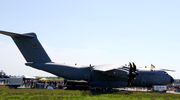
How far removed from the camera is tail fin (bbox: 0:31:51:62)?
19.2 metres

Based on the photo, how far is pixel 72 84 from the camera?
773 inches

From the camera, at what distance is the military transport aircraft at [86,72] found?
19156 millimetres

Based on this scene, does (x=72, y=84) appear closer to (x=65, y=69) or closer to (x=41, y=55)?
(x=65, y=69)

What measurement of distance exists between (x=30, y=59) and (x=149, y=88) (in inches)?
633

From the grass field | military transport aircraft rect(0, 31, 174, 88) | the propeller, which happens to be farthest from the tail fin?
the propeller

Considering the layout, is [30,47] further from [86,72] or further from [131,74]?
[131,74]

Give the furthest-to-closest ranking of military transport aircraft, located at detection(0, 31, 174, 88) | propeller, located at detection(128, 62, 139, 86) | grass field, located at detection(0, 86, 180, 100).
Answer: military transport aircraft, located at detection(0, 31, 174, 88) < propeller, located at detection(128, 62, 139, 86) < grass field, located at detection(0, 86, 180, 100)

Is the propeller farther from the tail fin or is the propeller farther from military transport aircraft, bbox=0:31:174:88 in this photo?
the tail fin

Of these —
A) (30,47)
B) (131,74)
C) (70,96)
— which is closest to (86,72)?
(131,74)

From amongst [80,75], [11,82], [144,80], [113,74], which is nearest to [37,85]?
[11,82]

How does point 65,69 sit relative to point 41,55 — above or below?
below

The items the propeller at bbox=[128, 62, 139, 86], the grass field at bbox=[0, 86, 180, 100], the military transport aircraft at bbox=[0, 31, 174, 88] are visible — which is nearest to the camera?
the grass field at bbox=[0, 86, 180, 100]

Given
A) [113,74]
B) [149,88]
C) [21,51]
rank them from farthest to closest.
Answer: [149,88], [21,51], [113,74]

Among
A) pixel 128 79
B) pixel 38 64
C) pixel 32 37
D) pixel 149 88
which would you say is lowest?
pixel 149 88
